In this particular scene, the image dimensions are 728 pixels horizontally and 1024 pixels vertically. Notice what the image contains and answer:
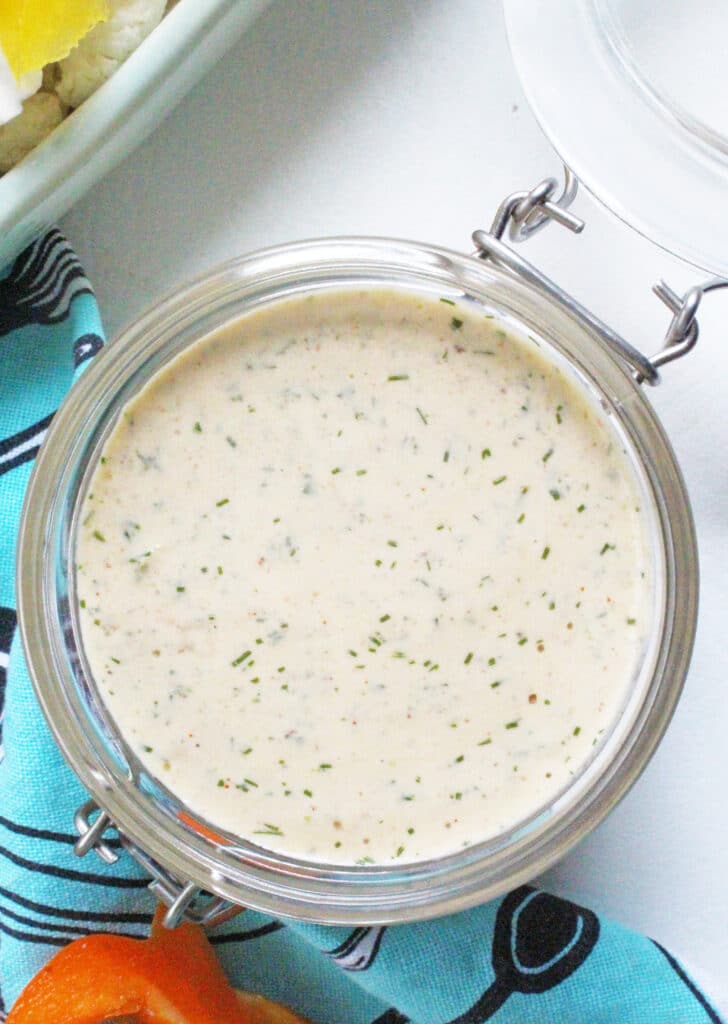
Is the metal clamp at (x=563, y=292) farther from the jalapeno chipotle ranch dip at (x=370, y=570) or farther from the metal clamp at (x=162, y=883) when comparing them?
the metal clamp at (x=162, y=883)

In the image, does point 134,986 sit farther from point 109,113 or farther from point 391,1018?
point 109,113

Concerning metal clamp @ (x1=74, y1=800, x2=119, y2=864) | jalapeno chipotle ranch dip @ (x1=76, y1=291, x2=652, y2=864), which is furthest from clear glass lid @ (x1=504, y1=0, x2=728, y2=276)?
metal clamp @ (x1=74, y1=800, x2=119, y2=864)

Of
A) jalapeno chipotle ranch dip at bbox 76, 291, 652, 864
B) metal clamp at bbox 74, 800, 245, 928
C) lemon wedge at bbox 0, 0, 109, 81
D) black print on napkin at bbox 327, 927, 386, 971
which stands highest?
lemon wedge at bbox 0, 0, 109, 81

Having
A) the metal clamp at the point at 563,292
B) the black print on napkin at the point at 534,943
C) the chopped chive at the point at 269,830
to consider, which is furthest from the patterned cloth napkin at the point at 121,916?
the metal clamp at the point at 563,292

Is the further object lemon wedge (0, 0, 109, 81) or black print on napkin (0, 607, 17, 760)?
black print on napkin (0, 607, 17, 760)

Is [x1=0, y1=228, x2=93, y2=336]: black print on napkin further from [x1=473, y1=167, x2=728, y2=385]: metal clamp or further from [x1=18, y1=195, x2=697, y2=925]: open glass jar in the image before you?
[x1=473, y1=167, x2=728, y2=385]: metal clamp

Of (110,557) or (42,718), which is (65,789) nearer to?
(42,718)

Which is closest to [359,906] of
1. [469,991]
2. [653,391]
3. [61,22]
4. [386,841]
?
[386,841]
